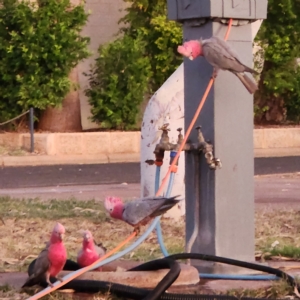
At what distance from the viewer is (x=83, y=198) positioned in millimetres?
7961

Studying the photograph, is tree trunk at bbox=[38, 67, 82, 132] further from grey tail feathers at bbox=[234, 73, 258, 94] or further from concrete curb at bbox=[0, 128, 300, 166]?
grey tail feathers at bbox=[234, 73, 258, 94]

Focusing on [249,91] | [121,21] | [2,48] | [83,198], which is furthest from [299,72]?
[249,91]

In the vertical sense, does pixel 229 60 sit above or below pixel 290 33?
below

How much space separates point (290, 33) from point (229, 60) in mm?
11431

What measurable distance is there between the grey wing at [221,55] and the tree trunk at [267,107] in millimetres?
11522

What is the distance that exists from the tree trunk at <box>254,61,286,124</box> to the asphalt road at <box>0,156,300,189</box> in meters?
2.82

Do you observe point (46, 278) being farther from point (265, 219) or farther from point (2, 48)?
point (2, 48)

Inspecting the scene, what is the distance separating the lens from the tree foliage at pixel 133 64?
529 inches

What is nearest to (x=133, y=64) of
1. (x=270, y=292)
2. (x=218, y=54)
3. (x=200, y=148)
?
(x=200, y=148)

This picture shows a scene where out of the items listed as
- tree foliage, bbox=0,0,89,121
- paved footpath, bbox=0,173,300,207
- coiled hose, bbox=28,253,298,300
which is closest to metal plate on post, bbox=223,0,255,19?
coiled hose, bbox=28,253,298,300

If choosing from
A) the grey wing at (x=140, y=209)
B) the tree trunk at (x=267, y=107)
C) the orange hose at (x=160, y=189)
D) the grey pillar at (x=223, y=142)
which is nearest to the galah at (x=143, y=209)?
the grey wing at (x=140, y=209)

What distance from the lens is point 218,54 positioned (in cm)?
375

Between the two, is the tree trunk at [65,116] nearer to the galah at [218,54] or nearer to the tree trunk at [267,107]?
the tree trunk at [267,107]

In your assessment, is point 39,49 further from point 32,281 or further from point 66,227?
point 32,281
